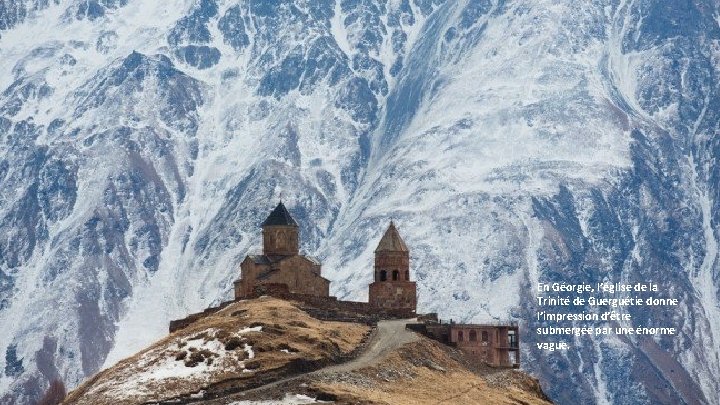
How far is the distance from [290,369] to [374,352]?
1613 centimetres

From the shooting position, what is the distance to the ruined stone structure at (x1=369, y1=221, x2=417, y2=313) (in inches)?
7662

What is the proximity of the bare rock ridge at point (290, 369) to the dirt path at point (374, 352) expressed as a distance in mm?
77

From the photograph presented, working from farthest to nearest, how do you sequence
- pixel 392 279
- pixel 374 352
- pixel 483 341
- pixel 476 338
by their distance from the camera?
pixel 392 279 < pixel 483 341 < pixel 476 338 < pixel 374 352

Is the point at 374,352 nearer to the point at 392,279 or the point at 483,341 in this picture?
the point at 483,341

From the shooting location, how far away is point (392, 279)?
643 feet

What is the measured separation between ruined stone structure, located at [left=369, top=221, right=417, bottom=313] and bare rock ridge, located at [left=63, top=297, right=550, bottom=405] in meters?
27.4

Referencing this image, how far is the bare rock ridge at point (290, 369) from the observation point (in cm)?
13400

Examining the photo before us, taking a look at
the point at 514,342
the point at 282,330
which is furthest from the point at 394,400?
the point at 514,342

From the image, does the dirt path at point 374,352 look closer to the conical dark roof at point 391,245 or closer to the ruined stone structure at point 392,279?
the ruined stone structure at point 392,279

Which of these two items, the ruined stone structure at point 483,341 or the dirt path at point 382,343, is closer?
the dirt path at point 382,343

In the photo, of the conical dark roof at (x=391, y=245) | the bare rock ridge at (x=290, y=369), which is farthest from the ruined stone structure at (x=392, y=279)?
the bare rock ridge at (x=290, y=369)

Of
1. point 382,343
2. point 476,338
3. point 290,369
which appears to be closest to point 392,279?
point 476,338

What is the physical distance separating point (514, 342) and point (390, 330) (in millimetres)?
17141

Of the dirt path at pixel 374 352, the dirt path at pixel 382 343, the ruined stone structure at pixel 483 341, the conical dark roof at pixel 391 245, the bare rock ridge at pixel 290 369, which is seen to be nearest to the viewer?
the dirt path at pixel 374 352
